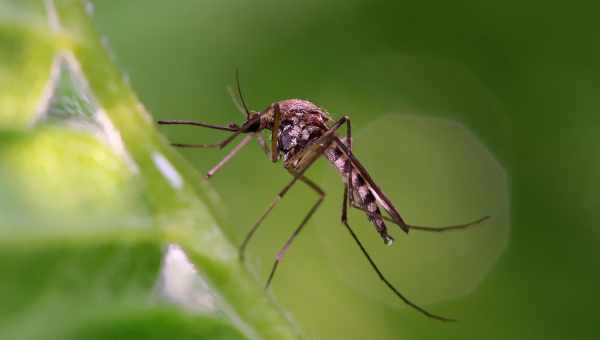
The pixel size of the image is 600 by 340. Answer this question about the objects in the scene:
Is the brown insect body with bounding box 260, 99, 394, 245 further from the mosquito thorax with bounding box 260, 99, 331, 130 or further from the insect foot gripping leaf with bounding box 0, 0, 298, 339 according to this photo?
the insect foot gripping leaf with bounding box 0, 0, 298, 339

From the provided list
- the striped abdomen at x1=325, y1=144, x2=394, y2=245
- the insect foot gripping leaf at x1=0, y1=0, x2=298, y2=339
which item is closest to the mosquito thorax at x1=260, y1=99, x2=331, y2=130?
the striped abdomen at x1=325, y1=144, x2=394, y2=245

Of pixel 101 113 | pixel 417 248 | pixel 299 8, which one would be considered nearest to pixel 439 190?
pixel 417 248

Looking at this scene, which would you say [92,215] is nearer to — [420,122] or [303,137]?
[303,137]

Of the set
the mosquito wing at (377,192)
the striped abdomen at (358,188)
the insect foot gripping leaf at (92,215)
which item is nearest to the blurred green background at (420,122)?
the striped abdomen at (358,188)

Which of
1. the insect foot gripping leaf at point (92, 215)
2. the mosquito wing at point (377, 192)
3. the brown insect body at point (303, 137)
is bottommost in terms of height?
the insect foot gripping leaf at point (92, 215)

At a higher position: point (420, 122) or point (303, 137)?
point (420, 122)

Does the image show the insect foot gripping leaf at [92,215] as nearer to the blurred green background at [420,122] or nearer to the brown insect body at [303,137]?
the brown insect body at [303,137]

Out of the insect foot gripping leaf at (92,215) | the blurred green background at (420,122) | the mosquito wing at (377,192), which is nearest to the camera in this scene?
the insect foot gripping leaf at (92,215)

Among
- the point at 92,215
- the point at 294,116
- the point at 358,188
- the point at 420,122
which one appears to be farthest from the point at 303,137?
the point at 420,122

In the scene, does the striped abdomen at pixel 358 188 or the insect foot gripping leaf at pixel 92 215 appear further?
the striped abdomen at pixel 358 188
